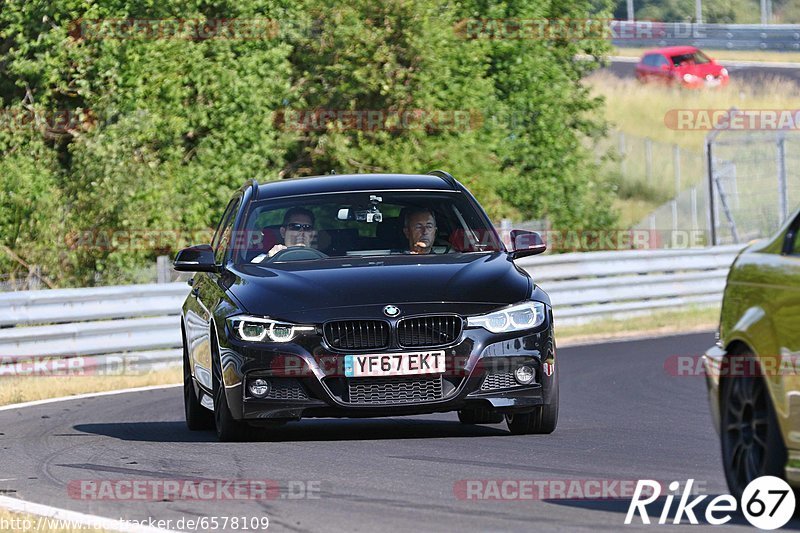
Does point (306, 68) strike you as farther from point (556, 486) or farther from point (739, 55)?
point (739, 55)

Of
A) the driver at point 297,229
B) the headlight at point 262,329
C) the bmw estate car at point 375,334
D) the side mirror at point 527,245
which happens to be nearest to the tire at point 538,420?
the bmw estate car at point 375,334

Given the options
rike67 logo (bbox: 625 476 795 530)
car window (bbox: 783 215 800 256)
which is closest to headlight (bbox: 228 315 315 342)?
rike67 logo (bbox: 625 476 795 530)

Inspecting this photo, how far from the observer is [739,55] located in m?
73.2

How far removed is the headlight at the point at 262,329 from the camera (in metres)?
9.76

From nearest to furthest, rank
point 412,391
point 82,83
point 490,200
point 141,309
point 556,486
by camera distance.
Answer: point 556,486, point 412,391, point 141,309, point 82,83, point 490,200

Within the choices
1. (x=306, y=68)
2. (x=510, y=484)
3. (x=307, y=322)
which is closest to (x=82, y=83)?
(x=306, y=68)

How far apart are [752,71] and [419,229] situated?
58.9 m

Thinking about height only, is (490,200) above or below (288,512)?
below

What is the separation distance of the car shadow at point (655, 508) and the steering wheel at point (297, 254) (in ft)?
12.2

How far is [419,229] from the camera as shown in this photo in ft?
36.1

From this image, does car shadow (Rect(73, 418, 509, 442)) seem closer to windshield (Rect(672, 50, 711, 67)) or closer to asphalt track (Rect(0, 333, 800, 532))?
asphalt track (Rect(0, 333, 800, 532))

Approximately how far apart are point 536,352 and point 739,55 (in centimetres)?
6541

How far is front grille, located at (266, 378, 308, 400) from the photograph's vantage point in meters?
9.77

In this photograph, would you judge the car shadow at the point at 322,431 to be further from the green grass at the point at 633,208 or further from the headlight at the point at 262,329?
the green grass at the point at 633,208
